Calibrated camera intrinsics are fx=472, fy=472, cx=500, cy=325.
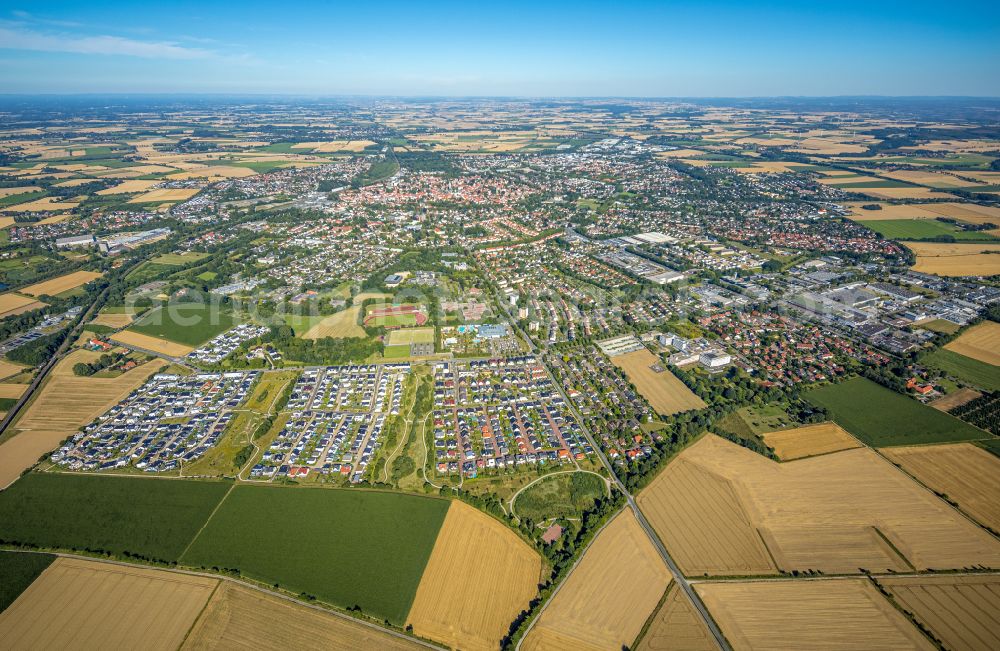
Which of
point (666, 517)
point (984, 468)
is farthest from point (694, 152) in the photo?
point (666, 517)

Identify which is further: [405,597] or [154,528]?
[154,528]

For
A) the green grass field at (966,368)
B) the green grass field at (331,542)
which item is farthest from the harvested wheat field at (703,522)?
the green grass field at (966,368)

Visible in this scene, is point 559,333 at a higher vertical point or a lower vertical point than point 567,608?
higher

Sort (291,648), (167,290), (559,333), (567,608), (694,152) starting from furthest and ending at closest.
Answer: (694,152), (167,290), (559,333), (567,608), (291,648)

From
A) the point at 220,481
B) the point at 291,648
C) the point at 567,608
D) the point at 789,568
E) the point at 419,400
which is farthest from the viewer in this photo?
the point at 419,400

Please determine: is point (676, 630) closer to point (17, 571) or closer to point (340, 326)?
point (17, 571)

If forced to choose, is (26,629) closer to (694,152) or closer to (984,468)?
(984,468)

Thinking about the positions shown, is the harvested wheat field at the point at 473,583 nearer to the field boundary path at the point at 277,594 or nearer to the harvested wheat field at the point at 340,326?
the field boundary path at the point at 277,594
